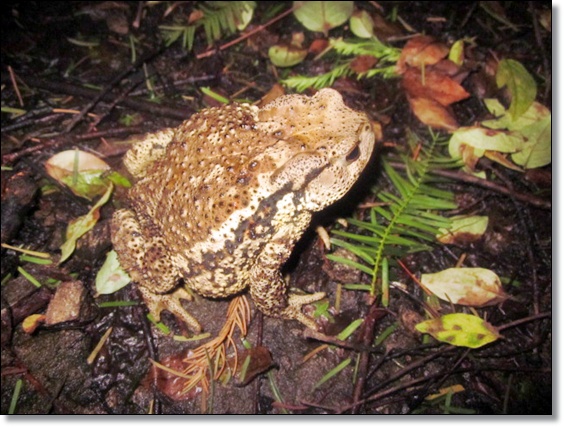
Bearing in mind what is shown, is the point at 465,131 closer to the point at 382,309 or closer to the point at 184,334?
the point at 382,309

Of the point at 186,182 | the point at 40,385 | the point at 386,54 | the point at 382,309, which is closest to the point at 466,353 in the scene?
the point at 382,309

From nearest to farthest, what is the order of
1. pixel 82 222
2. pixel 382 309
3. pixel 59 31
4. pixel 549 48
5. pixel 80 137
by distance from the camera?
pixel 382 309, pixel 82 222, pixel 80 137, pixel 549 48, pixel 59 31

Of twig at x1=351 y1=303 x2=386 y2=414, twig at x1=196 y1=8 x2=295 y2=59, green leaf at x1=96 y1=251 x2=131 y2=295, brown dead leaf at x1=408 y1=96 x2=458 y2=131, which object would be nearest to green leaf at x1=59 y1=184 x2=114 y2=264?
green leaf at x1=96 y1=251 x2=131 y2=295

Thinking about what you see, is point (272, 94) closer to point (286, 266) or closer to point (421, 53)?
point (421, 53)

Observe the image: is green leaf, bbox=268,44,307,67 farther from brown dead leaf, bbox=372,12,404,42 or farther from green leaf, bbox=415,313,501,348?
green leaf, bbox=415,313,501,348

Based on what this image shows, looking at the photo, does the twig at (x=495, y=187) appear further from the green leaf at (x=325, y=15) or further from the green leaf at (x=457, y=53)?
the green leaf at (x=325, y=15)

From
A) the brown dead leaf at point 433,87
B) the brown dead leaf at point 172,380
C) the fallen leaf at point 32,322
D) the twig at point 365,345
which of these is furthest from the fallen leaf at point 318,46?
the fallen leaf at point 32,322

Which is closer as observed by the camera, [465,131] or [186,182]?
[186,182]

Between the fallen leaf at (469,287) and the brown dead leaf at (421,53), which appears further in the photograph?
the brown dead leaf at (421,53)
